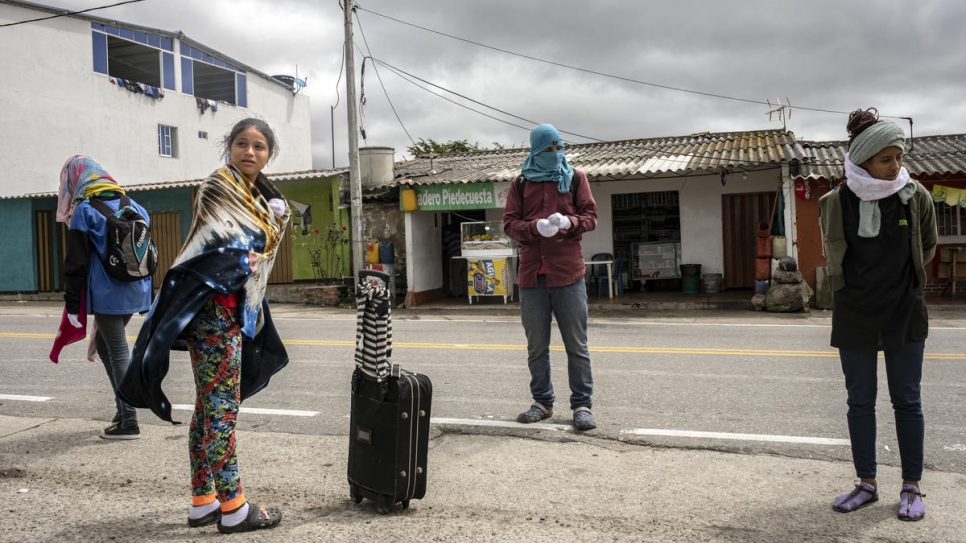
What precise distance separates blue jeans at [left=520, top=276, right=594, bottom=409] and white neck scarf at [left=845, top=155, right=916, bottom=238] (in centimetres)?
199

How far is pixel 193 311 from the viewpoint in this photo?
3318 millimetres

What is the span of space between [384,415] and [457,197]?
46.4 ft

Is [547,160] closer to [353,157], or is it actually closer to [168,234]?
[353,157]

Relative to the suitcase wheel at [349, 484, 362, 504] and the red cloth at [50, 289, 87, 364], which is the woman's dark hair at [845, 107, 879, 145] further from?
the red cloth at [50, 289, 87, 364]

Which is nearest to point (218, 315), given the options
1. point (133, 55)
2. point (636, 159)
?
point (636, 159)

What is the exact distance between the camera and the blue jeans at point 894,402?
3.70m

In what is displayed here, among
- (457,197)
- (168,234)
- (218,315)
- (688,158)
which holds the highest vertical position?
(688,158)

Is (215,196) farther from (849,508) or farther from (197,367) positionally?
(849,508)

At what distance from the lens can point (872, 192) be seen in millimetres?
3682

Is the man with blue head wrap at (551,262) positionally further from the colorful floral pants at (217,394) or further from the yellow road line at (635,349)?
the yellow road line at (635,349)

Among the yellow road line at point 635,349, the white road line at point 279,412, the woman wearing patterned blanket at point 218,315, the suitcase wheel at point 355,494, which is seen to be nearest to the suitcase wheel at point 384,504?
the suitcase wheel at point 355,494

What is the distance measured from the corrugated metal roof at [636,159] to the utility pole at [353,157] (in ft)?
4.01

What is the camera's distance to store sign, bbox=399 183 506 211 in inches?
689

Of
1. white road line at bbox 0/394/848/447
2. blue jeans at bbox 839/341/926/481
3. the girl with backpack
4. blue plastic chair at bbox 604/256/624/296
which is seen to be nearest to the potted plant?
blue plastic chair at bbox 604/256/624/296
